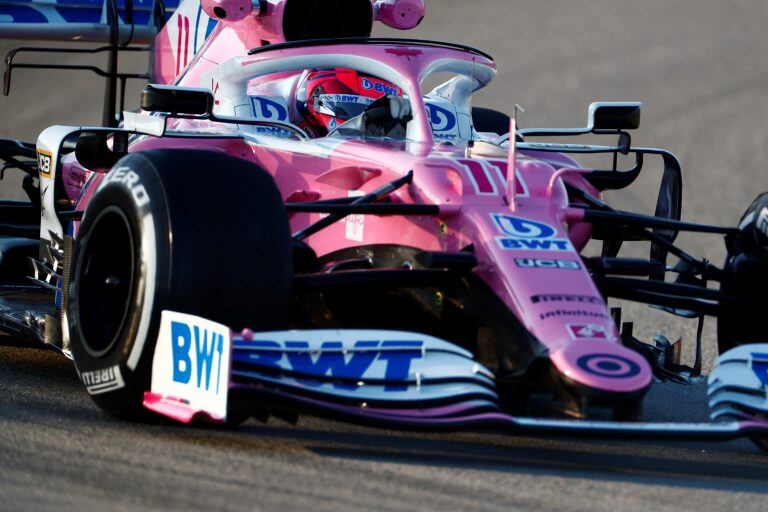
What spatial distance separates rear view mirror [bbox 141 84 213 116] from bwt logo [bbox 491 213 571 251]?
1473 mm

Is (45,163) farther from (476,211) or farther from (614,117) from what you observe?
(614,117)

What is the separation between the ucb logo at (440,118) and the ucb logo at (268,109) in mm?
700

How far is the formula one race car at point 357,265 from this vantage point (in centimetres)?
442

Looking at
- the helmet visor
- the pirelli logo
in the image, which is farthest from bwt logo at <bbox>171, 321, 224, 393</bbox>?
the pirelli logo

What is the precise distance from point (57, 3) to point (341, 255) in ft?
14.8

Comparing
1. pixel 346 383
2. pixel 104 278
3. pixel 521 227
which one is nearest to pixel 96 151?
pixel 104 278

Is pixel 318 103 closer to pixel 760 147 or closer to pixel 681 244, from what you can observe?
pixel 681 244

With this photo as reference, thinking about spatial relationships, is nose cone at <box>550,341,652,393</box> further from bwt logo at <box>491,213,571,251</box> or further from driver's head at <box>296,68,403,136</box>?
driver's head at <box>296,68,403,136</box>

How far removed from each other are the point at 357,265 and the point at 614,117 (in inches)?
63.2

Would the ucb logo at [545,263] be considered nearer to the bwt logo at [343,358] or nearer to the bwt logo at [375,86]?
the bwt logo at [343,358]

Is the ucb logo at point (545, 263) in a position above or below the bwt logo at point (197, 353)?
above

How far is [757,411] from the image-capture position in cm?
467

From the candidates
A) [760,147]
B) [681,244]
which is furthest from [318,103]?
[760,147]

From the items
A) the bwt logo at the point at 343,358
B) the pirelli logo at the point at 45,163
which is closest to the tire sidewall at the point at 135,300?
the bwt logo at the point at 343,358
